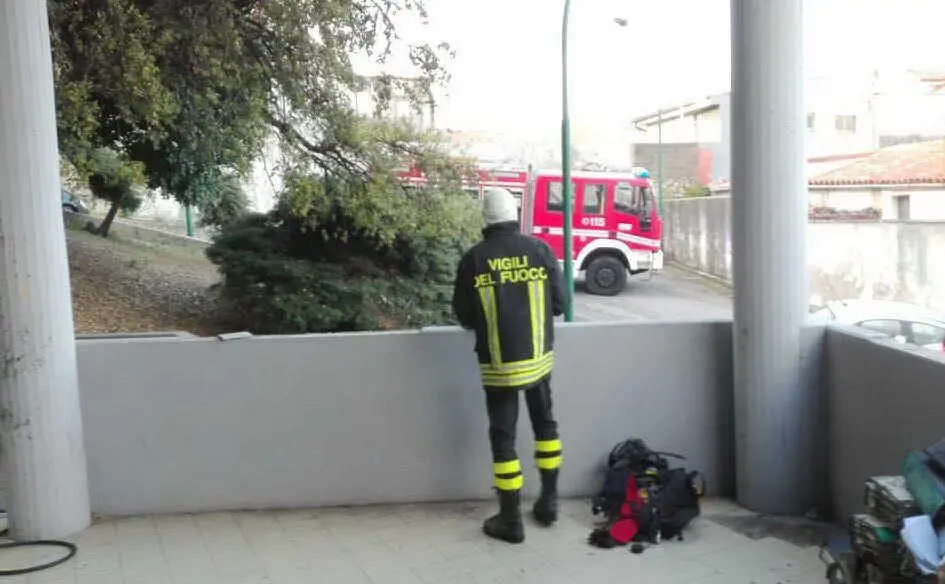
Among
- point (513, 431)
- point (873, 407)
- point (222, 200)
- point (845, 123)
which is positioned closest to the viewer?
point (873, 407)

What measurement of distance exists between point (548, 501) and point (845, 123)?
70.6 ft

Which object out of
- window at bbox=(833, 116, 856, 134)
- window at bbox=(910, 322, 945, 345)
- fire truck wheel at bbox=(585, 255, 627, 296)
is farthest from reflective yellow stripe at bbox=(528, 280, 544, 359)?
window at bbox=(833, 116, 856, 134)

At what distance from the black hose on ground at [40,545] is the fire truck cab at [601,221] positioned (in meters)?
13.9

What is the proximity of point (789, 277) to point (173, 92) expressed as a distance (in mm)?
8287

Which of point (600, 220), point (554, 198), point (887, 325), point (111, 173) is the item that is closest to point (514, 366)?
point (887, 325)

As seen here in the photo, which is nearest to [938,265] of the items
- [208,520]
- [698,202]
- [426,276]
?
[698,202]

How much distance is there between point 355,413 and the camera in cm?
507

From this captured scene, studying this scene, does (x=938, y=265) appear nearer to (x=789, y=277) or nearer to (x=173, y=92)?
(x=789, y=277)

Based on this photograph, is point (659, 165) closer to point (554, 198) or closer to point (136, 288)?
point (554, 198)

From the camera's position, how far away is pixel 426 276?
501 inches

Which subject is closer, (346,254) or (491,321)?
(491,321)

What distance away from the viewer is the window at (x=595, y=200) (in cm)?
1805

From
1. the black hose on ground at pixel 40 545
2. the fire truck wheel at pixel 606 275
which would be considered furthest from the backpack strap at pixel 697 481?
the fire truck wheel at pixel 606 275

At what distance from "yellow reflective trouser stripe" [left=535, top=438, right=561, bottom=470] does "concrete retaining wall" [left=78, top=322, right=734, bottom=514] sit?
1.22 feet
